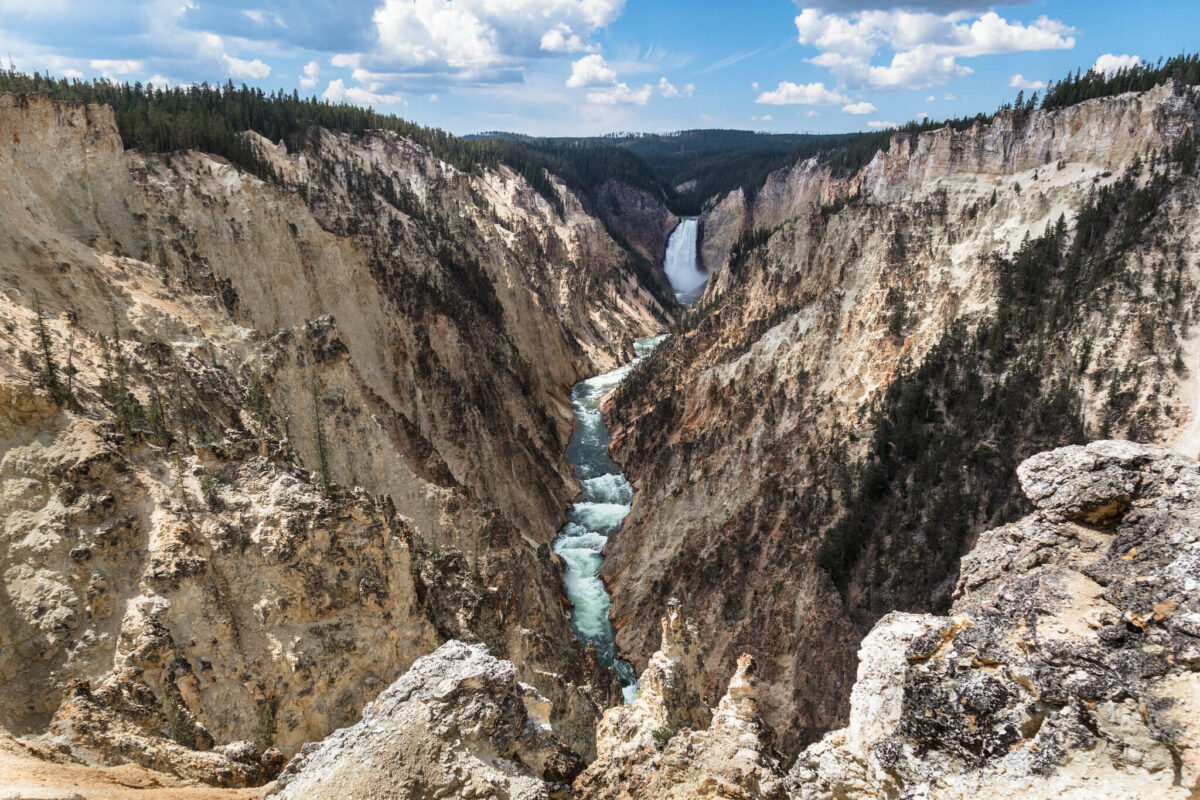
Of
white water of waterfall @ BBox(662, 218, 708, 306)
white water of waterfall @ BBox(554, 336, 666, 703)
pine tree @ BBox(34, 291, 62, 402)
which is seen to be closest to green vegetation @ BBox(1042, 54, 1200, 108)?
white water of waterfall @ BBox(554, 336, 666, 703)

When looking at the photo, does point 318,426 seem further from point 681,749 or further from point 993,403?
point 993,403

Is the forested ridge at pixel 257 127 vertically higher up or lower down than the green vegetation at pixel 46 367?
higher up

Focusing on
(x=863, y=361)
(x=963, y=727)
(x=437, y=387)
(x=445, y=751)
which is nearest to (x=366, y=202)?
(x=437, y=387)

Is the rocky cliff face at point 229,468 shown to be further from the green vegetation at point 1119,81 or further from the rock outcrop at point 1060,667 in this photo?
the green vegetation at point 1119,81

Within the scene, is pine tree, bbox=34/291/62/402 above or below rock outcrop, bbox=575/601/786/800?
above

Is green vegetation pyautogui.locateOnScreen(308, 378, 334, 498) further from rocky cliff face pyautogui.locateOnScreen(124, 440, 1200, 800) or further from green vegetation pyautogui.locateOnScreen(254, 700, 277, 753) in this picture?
rocky cliff face pyautogui.locateOnScreen(124, 440, 1200, 800)

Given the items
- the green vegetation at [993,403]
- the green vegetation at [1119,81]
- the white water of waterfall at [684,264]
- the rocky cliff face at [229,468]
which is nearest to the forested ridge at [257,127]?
the rocky cliff face at [229,468]

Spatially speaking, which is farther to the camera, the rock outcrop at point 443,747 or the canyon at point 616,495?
the rock outcrop at point 443,747
